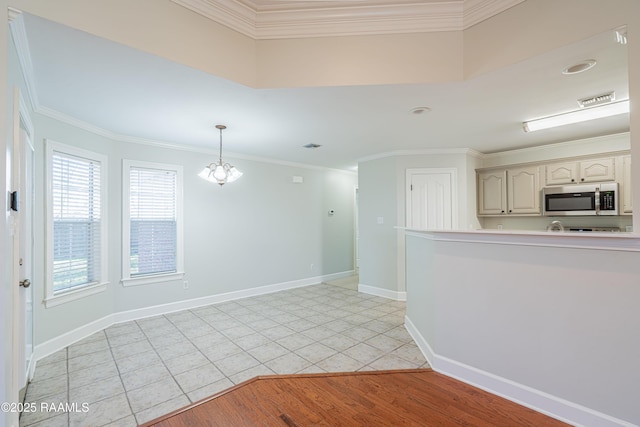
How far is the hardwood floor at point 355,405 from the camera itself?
6.29 ft

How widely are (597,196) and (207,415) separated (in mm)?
5144

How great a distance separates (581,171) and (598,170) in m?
0.17

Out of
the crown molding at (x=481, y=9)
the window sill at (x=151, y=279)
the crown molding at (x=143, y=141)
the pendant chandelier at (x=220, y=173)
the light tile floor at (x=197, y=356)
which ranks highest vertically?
the crown molding at (x=481, y=9)

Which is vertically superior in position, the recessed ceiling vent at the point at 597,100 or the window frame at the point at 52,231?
the recessed ceiling vent at the point at 597,100

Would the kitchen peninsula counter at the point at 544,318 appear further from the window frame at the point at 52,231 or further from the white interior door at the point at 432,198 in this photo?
the window frame at the point at 52,231

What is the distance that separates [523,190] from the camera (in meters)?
4.54

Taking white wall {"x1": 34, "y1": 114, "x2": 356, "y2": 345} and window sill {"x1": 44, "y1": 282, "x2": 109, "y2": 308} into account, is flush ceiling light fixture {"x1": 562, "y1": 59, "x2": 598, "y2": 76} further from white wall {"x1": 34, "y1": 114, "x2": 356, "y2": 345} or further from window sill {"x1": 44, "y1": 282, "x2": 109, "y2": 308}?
window sill {"x1": 44, "y1": 282, "x2": 109, "y2": 308}

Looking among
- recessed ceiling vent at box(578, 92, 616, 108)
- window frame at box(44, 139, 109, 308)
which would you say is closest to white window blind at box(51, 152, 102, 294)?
window frame at box(44, 139, 109, 308)

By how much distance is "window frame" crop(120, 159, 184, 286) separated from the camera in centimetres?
389

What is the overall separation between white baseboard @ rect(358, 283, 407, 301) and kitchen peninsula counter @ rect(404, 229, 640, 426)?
2215 mm

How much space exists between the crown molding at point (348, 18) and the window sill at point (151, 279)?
344 cm

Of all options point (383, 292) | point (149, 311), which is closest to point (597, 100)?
point (383, 292)

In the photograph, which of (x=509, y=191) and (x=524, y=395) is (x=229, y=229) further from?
(x=509, y=191)

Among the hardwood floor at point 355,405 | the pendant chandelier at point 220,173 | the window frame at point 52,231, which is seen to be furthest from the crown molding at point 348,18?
the hardwood floor at point 355,405
